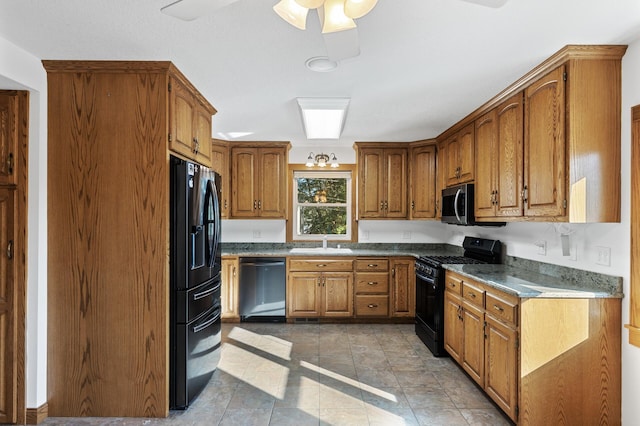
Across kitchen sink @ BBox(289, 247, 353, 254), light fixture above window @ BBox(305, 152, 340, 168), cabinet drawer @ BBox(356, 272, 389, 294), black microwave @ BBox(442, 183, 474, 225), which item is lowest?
cabinet drawer @ BBox(356, 272, 389, 294)

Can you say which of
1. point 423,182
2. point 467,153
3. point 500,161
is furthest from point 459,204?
point 423,182

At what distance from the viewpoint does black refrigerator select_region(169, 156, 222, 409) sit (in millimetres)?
2469

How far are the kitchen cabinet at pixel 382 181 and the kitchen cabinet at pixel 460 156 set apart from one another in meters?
0.73

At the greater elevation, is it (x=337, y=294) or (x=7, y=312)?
(x=7, y=312)

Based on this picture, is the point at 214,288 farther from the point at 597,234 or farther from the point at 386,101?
the point at 597,234

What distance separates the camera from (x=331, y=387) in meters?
2.86

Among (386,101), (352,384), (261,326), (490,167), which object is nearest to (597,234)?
(490,167)

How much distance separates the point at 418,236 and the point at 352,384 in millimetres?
2676

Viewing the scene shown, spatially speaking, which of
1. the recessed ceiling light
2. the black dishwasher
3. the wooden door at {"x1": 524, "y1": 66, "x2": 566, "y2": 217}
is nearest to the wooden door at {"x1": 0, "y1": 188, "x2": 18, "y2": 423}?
the recessed ceiling light

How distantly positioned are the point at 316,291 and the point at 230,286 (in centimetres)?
106

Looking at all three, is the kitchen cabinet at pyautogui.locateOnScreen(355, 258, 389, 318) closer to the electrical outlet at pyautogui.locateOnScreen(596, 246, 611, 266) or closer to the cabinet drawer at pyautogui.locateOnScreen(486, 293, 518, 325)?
the cabinet drawer at pyautogui.locateOnScreen(486, 293, 518, 325)

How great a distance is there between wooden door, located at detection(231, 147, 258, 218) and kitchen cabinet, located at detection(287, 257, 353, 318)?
880 mm

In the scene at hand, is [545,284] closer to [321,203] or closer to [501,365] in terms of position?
[501,365]

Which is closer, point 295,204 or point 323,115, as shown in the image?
point 323,115
